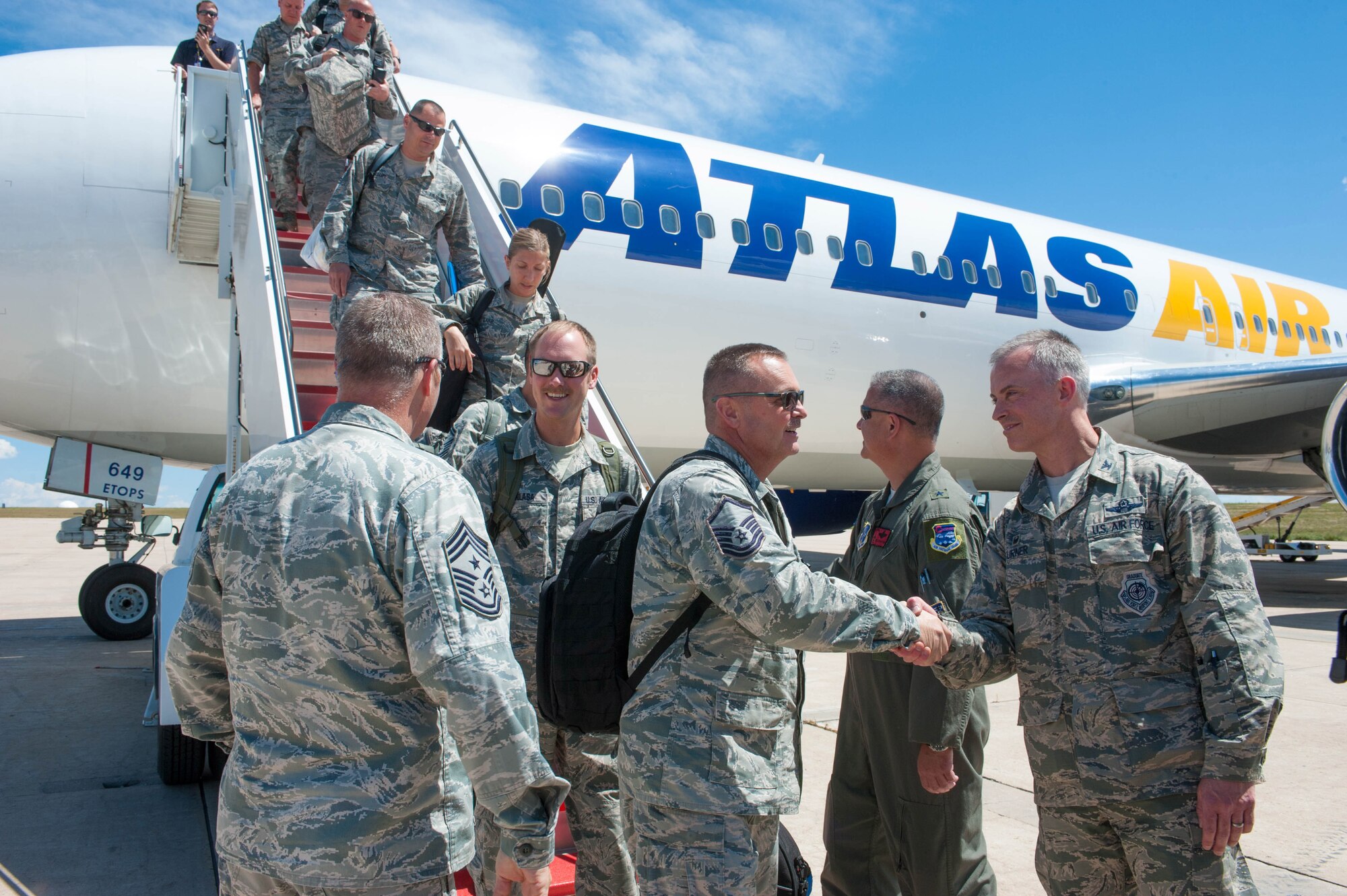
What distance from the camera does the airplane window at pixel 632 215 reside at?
6.96 meters

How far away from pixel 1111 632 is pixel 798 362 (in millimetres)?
5879

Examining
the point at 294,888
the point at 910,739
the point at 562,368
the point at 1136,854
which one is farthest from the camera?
the point at 562,368

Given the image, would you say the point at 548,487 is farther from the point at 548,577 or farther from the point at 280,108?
the point at 280,108

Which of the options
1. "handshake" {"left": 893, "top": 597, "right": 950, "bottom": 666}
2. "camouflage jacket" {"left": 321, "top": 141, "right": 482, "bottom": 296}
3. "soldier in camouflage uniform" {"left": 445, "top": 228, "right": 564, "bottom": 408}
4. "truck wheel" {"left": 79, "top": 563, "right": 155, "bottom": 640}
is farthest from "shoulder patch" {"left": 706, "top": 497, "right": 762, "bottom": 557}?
"truck wheel" {"left": 79, "top": 563, "right": 155, "bottom": 640}

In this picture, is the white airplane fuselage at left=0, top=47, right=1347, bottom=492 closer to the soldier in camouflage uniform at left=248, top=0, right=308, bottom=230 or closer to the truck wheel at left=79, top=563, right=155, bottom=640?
the soldier in camouflage uniform at left=248, top=0, right=308, bottom=230

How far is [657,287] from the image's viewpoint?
7051 millimetres

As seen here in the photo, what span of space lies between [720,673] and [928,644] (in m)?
0.51

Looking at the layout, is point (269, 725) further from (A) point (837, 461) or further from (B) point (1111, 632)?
(A) point (837, 461)

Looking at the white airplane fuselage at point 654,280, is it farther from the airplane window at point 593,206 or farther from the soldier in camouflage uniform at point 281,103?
the soldier in camouflage uniform at point 281,103

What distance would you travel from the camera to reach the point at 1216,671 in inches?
77.3

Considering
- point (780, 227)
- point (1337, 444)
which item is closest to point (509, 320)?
point (780, 227)

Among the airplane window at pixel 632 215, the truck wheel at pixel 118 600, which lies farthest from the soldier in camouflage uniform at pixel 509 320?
the truck wheel at pixel 118 600

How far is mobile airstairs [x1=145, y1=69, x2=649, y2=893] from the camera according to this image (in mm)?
3551

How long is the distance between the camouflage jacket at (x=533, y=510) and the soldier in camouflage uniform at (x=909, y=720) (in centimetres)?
93
